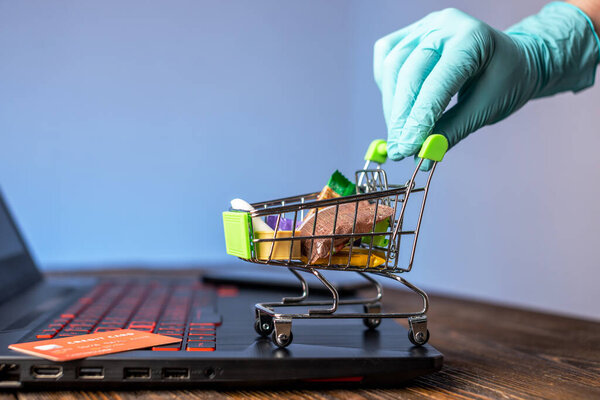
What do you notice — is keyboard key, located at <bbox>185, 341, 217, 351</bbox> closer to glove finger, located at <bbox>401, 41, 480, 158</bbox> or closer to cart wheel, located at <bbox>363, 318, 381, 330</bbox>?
cart wheel, located at <bbox>363, 318, 381, 330</bbox>

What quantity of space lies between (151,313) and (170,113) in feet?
6.85

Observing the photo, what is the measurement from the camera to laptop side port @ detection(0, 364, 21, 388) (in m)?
0.61

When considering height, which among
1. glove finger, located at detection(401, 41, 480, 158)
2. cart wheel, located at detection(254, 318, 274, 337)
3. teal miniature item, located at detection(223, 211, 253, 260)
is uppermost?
glove finger, located at detection(401, 41, 480, 158)

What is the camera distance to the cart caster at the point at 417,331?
0.74 metres

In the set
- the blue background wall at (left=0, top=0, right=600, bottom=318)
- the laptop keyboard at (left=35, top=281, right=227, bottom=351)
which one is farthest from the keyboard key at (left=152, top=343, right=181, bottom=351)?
the blue background wall at (left=0, top=0, right=600, bottom=318)

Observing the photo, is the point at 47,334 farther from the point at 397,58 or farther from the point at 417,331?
the point at 397,58

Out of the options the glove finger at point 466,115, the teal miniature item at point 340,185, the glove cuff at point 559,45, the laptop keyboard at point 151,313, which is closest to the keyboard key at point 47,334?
the laptop keyboard at point 151,313

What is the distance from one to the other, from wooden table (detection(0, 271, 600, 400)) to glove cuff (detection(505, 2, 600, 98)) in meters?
0.53

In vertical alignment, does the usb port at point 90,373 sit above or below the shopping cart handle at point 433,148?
below

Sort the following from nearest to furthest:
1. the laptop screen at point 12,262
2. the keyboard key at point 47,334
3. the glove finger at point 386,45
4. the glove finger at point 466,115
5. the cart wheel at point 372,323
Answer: the keyboard key at point 47,334
the cart wheel at point 372,323
the glove finger at point 466,115
the glove finger at point 386,45
the laptop screen at point 12,262

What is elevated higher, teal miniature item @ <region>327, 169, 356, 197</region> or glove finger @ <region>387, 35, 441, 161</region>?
glove finger @ <region>387, 35, 441, 161</region>

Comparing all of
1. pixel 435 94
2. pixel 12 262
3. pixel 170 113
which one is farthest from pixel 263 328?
pixel 170 113

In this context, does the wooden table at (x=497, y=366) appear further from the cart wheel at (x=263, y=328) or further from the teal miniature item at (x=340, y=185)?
the teal miniature item at (x=340, y=185)

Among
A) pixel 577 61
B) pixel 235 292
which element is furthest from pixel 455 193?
pixel 235 292
